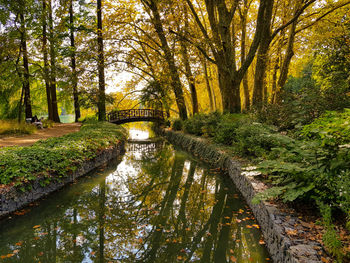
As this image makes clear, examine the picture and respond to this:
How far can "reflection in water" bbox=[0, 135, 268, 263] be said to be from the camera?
11.1 feet

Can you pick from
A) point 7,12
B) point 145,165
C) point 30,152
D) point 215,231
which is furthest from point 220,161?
point 7,12

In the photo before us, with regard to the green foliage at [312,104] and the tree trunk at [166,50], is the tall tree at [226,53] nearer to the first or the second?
the tree trunk at [166,50]

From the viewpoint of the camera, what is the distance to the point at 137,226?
4.17m

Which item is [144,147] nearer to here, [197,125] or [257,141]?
[197,125]

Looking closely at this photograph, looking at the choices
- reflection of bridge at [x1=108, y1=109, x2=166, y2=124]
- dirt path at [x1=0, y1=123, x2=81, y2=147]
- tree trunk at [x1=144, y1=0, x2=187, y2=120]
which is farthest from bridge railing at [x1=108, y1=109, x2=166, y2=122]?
dirt path at [x1=0, y1=123, x2=81, y2=147]

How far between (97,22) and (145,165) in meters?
11.8

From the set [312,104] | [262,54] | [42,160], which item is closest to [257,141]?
[312,104]

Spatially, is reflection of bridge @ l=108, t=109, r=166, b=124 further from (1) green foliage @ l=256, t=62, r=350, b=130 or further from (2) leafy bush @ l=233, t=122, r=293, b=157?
(1) green foliage @ l=256, t=62, r=350, b=130

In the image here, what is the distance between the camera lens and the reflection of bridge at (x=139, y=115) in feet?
73.9

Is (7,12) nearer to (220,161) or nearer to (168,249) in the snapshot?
(220,161)

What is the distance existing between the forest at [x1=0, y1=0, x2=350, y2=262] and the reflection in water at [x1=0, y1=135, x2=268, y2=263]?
1074 mm

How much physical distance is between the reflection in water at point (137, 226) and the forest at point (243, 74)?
1.07 metres

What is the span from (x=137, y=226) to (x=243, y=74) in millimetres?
8653

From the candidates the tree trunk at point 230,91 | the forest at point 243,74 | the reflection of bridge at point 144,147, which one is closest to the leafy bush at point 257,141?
the forest at point 243,74
